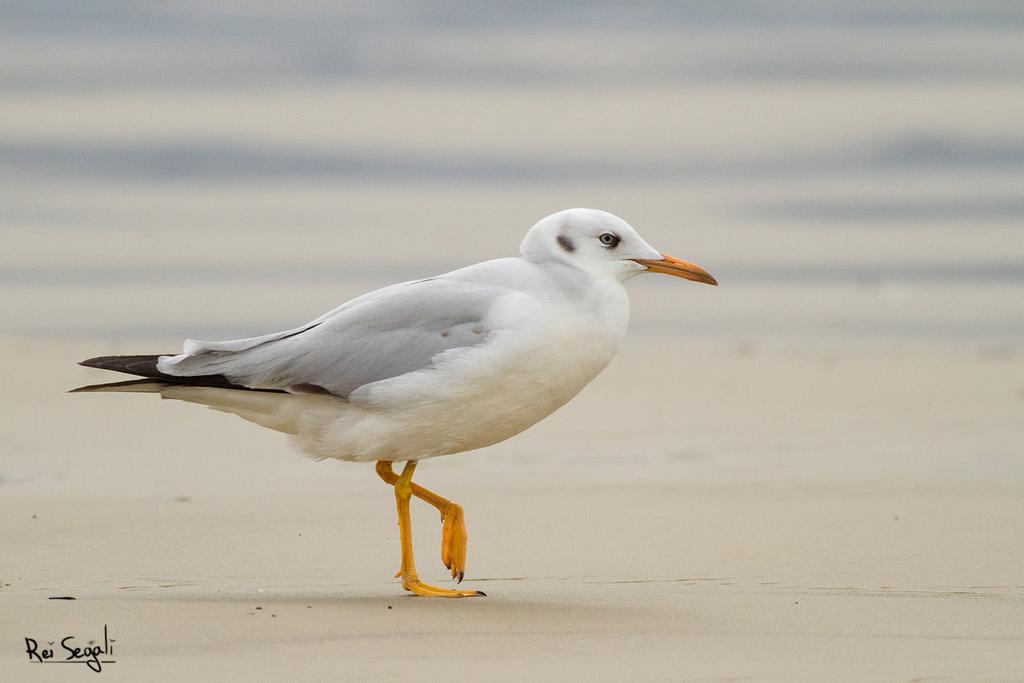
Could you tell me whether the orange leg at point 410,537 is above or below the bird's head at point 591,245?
below

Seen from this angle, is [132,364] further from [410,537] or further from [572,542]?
[572,542]

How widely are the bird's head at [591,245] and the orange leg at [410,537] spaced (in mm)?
970

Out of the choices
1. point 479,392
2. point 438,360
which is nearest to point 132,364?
point 438,360

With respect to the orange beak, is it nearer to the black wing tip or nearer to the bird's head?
the bird's head

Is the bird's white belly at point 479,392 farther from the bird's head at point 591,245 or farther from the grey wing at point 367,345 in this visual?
the bird's head at point 591,245

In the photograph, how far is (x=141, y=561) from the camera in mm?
6715

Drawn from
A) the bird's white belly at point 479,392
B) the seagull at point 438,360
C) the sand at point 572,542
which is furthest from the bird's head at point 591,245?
the sand at point 572,542

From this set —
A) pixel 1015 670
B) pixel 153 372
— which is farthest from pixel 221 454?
pixel 1015 670


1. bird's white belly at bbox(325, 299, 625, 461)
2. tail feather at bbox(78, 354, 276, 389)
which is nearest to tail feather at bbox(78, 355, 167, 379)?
tail feather at bbox(78, 354, 276, 389)

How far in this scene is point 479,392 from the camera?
6.02 meters

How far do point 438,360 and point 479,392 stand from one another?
19 cm

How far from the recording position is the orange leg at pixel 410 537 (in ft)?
20.4

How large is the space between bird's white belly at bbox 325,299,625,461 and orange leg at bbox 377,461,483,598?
0.90 feet

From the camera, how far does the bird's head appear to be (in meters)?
6.33
